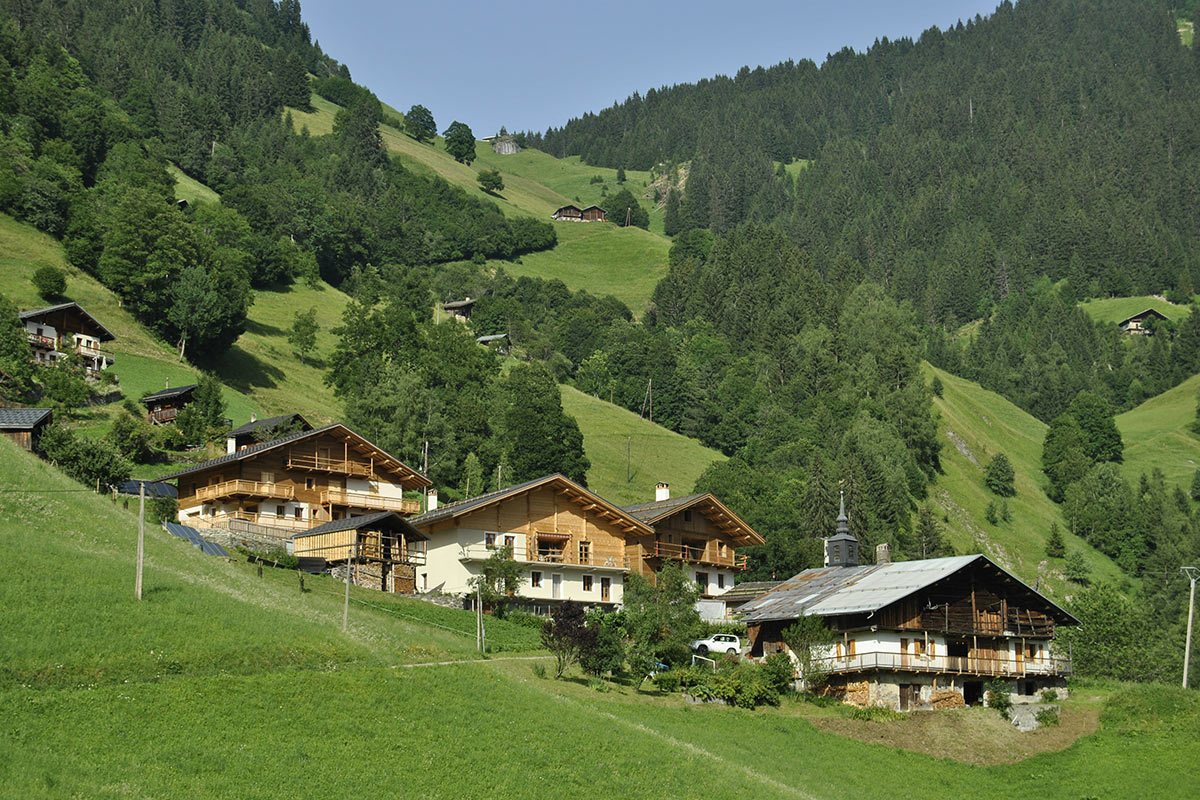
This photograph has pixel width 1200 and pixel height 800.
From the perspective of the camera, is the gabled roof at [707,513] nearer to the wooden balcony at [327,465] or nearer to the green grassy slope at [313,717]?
the wooden balcony at [327,465]

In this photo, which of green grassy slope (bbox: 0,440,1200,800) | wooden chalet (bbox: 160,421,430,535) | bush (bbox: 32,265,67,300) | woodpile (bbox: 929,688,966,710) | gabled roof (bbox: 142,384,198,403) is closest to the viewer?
green grassy slope (bbox: 0,440,1200,800)

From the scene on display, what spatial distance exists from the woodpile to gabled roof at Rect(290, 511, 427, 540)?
27.2 metres

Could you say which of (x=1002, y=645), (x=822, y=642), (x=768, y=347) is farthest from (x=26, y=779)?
(x=768, y=347)

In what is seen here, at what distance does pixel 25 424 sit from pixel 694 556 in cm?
3947

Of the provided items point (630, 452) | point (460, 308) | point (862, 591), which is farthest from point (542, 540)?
point (460, 308)

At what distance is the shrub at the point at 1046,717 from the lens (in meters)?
56.7

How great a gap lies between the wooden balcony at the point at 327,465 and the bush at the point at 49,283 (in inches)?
1504

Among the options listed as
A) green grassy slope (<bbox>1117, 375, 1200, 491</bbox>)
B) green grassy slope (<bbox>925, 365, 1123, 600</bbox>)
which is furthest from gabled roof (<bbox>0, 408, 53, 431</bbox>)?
green grassy slope (<bbox>1117, 375, 1200, 491</bbox>)

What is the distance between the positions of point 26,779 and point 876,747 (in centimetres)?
3318

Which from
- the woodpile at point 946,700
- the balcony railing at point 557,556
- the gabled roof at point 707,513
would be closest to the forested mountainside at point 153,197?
the gabled roof at point 707,513

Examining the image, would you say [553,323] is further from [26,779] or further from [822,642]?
[26,779]

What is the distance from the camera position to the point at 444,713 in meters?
38.3

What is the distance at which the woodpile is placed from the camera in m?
57.8

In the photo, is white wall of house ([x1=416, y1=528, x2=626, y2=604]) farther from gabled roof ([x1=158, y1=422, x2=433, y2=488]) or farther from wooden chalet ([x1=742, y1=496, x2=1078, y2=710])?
gabled roof ([x1=158, y1=422, x2=433, y2=488])
